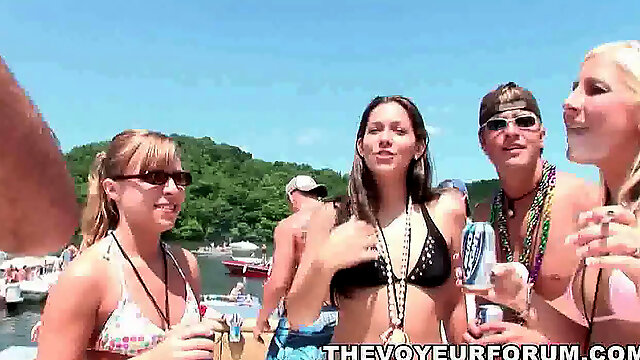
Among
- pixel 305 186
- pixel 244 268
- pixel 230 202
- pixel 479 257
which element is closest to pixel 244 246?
pixel 230 202

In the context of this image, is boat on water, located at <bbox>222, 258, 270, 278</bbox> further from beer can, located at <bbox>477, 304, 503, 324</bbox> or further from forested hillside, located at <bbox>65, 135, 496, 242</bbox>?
forested hillside, located at <bbox>65, 135, 496, 242</bbox>

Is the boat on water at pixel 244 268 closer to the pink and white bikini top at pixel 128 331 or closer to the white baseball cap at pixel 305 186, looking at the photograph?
the white baseball cap at pixel 305 186

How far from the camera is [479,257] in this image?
214cm

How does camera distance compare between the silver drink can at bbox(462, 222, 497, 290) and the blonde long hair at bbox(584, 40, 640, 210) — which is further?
the silver drink can at bbox(462, 222, 497, 290)

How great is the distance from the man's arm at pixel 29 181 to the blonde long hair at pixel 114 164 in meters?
0.99

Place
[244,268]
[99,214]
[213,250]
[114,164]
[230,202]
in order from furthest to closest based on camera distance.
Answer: [230,202]
[213,250]
[244,268]
[99,214]
[114,164]

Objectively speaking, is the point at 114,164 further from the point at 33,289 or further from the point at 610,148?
the point at 33,289

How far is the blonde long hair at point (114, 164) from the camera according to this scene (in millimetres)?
2424

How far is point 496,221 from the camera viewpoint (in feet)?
9.49

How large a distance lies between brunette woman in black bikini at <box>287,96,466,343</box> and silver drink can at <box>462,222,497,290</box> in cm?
47

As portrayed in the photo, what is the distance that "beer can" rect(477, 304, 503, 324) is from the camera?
6.88 feet

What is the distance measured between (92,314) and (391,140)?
1521 millimetres

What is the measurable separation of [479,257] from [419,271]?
54 cm

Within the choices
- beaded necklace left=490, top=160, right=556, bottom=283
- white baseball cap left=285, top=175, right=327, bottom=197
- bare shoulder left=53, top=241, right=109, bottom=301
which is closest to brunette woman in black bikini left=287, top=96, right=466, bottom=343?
beaded necklace left=490, top=160, right=556, bottom=283
